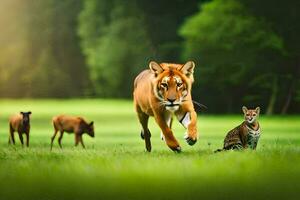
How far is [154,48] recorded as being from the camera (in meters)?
10.7

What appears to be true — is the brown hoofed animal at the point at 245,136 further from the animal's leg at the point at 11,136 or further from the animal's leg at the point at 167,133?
Result: the animal's leg at the point at 11,136

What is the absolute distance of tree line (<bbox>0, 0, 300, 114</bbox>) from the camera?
984 cm

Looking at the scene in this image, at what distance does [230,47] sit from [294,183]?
5567 millimetres

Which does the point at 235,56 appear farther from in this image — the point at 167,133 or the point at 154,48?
the point at 167,133

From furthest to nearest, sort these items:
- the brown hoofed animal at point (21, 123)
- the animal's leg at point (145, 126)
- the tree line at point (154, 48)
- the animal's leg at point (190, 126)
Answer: the tree line at point (154, 48) < the brown hoofed animal at point (21, 123) < the animal's leg at point (145, 126) < the animal's leg at point (190, 126)

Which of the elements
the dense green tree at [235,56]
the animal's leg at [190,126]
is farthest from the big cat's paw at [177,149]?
the dense green tree at [235,56]

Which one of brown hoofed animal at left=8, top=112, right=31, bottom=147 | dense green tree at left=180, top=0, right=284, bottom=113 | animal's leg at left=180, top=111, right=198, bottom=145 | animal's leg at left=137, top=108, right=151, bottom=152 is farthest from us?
dense green tree at left=180, top=0, right=284, bottom=113

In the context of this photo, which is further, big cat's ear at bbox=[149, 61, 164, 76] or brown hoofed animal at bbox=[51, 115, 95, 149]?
brown hoofed animal at bbox=[51, 115, 95, 149]

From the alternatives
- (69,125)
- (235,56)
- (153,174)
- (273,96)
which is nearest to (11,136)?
(69,125)

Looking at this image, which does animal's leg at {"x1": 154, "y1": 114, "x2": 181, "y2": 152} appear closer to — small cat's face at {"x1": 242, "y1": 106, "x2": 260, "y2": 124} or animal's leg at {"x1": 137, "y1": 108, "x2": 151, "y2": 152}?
animal's leg at {"x1": 137, "y1": 108, "x2": 151, "y2": 152}

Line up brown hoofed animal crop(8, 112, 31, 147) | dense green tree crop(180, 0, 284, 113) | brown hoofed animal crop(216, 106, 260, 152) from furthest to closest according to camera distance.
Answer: dense green tree crop(180, 0, 284, 113) < brown hoofed animal crop(8, 112, 31, 147) < brown hoofed animal crop(216, 106, 260, 152)

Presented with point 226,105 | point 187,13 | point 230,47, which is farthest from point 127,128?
point 187,13

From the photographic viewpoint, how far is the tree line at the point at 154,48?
32.3 feet

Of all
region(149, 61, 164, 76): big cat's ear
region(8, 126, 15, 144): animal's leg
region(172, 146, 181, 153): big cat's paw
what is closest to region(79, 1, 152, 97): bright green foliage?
region(8, 126, 15, 144): animal's leg
